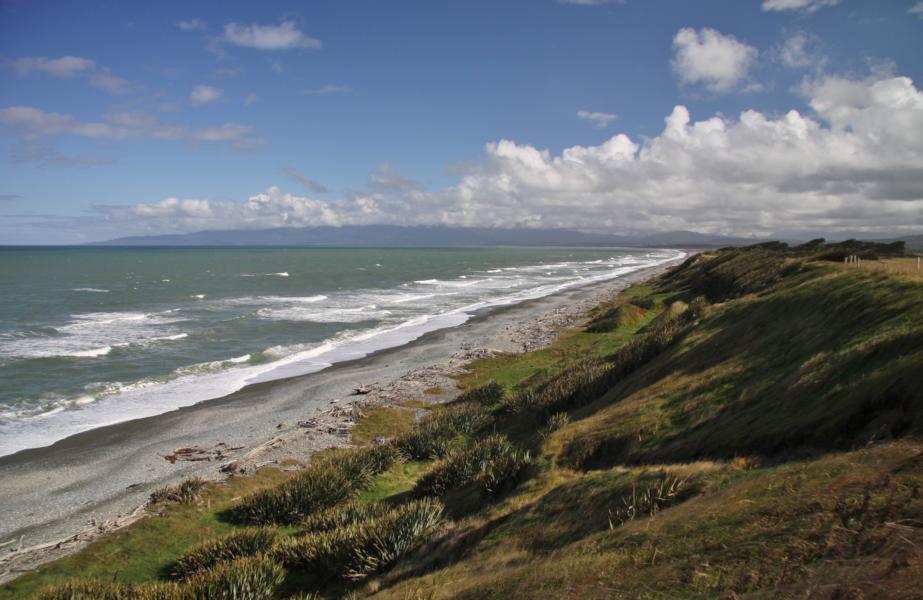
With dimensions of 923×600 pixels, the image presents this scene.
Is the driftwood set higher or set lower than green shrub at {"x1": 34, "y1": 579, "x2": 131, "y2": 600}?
lower

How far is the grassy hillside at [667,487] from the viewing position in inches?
215

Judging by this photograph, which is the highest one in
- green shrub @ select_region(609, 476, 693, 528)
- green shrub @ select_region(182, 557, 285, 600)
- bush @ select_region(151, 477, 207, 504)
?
green shrub @ select_region(609, 476, 693, 528)

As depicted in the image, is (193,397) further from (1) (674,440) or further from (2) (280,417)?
(1) (674,440)

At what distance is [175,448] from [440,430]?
9.54 metres

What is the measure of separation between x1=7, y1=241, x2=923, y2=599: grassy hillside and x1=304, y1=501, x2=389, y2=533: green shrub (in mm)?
63

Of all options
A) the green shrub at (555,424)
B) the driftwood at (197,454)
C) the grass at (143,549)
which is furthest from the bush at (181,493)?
the green shrub at (555,424)

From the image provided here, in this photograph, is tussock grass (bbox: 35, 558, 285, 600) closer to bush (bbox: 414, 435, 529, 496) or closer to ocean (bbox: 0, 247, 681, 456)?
bush (bbox: 414, 435, 529, 496)

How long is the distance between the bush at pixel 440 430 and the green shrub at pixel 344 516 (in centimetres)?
450

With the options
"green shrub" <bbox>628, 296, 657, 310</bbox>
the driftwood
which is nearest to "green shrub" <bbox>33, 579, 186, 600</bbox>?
the driftwood

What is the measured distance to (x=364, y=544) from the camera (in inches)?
409

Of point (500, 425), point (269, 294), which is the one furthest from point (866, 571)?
point (269, 294)

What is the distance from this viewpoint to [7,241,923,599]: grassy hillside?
546 centimetres

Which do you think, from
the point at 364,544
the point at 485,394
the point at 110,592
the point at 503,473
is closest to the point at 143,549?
the point at 110,592

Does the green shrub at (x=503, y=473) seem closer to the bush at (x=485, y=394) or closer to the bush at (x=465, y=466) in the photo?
the bush at (x=465, y=466)
